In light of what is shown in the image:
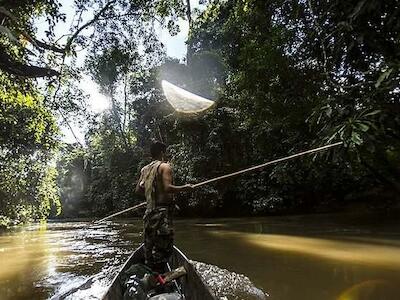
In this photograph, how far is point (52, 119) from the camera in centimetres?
1280

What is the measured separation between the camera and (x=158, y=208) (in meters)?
4.69

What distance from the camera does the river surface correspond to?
6.06 metres

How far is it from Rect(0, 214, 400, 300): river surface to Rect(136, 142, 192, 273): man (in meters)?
1.37

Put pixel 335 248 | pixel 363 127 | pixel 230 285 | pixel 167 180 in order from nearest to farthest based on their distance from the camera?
pixel 167 180, pixel 363 127, pixel 230 285, pixel 335 248

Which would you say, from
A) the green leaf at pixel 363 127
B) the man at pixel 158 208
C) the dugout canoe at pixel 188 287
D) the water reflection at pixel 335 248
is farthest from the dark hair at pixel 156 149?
the water reflection at pixel 335 248

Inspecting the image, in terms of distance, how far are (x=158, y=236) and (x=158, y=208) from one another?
1.07 ft

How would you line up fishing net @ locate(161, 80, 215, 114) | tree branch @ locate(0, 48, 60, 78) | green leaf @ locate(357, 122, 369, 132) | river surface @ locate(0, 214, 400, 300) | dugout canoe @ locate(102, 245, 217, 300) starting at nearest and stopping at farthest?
dugout canoe @ locate(102, 245, 217, 300), green leaf @ locate(357, 122, 369, 132), river surface @ locate(0, 214, 400, 300), tree branch @ locate(0, 48, 60, 78), fishing net @ locate(161, 80, 215, 114)

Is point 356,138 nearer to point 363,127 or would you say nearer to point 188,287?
point 363,127

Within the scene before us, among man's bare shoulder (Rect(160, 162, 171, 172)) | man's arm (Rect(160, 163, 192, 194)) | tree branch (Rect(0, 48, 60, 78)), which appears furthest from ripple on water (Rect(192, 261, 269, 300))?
tree branch (Rect(0, 48, 60, 78))

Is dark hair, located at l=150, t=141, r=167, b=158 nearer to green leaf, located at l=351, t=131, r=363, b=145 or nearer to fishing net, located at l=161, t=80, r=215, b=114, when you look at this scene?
green leaf, located at l=351, t=131, r=363, b=145

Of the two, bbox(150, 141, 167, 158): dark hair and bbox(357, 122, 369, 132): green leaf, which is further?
bbox(357, 122, 369, 132): green leaf

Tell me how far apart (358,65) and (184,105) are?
38.6ft

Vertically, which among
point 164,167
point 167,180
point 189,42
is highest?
point 189,42

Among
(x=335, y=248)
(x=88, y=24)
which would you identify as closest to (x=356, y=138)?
(x=335, y=248)
